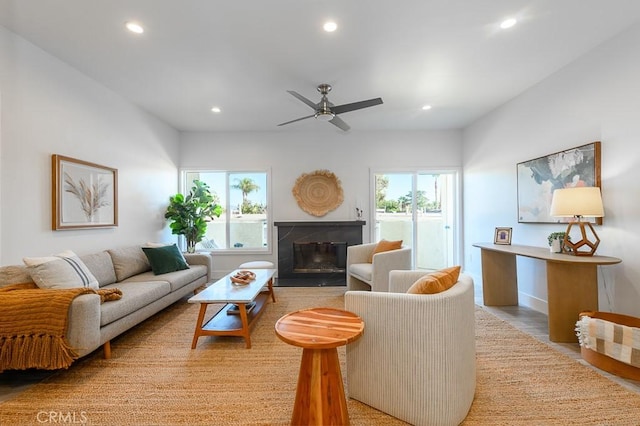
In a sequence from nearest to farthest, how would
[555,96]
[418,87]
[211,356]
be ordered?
1. [211,356]
2. [555,96]
3. [418,87]

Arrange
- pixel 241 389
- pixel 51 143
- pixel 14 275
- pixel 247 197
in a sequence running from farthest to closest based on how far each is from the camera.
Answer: pixel 247 197 < pixel 51 143 < pixel 14 275 < pixel 241 389

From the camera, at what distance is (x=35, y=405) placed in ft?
5.69

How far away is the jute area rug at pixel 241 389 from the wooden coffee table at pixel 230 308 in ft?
0.47

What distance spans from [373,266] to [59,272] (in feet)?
9.92

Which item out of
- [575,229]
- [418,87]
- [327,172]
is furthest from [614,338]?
[327,172]

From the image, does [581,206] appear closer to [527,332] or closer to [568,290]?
[568,290]

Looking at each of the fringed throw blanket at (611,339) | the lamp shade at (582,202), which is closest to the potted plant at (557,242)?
the lamp shade at (582,202)

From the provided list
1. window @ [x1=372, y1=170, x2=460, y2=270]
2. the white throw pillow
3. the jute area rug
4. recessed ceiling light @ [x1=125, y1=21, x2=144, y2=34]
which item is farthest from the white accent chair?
window @ [x1=372, y1=170, x2=460, y2=270]

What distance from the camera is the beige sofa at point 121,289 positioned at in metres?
1.99

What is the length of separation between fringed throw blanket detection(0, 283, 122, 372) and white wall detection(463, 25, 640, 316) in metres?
4.47

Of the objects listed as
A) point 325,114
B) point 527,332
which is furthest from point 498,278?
point 325,114

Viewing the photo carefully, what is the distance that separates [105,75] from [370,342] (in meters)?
3.92

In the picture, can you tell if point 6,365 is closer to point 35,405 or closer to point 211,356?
point 35,405

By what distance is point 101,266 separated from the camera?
9.87 feet
